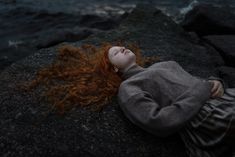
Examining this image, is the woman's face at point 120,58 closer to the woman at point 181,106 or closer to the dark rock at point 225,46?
the woman at point 181,106

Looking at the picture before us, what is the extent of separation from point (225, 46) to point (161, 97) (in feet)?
11.4

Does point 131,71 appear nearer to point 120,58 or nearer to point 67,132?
point 120,58

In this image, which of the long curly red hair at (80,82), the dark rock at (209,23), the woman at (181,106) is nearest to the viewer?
the woman at (181,106)

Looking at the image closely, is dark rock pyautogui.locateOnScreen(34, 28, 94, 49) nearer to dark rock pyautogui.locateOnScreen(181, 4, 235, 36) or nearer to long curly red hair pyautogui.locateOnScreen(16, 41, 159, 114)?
dark rock pyautogui.locateOnScreen(181, 4, 235, 36)

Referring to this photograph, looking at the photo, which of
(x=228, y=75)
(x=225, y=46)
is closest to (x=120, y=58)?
(x=228, y=75)

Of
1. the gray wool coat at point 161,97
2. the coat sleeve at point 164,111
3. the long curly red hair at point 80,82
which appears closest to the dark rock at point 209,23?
the long curly red hair at point 80,82

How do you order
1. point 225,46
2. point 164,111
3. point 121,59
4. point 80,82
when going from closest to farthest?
point 164,111 → point 121,59 → point 80,82 → point 225,46

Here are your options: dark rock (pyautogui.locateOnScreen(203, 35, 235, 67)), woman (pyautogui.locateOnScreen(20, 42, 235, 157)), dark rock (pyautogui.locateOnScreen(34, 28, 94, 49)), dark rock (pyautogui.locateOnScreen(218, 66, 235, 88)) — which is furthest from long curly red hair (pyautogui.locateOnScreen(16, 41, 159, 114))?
dark rock (pyautogui.locateOnScreen(34, 28, 94, 49))

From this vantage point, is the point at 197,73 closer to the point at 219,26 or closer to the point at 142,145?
the point at 142,145

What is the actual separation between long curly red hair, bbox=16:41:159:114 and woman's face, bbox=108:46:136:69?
0.33 ft

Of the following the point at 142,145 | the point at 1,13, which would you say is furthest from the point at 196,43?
the point at 1,13

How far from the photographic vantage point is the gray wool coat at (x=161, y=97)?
12.4 ft

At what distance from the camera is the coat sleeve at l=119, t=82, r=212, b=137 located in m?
3.77

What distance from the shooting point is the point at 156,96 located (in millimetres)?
4082
